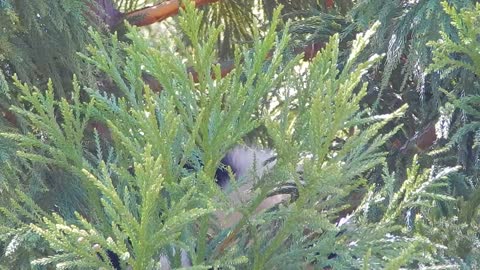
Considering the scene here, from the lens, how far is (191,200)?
0.82 metres

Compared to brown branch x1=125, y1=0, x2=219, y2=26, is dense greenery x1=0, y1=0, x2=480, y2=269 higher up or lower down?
lower down

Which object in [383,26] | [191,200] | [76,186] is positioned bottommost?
[76,186]

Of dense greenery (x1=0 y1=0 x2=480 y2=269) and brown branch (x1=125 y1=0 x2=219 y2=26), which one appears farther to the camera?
brown branch (x1=125 y1=0 x2=219 y2=26)

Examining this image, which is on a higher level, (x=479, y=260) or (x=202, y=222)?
(x=202, y=222)

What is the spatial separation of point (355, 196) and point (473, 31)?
563 mm

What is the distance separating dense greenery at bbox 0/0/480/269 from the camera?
32.0 inches

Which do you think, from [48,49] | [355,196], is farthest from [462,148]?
[48,49]

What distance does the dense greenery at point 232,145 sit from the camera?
0.81 metres

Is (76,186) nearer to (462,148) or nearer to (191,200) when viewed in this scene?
(191,200)

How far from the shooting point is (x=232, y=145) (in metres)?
0.92

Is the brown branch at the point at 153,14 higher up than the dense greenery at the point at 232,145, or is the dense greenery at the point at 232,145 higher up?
the brown branch at the point at 153,14

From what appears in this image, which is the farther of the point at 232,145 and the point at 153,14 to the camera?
the point at 153,14

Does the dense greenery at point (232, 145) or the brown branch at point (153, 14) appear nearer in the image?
the dense greenery at point (232, 145)

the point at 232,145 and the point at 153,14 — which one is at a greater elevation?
the point at 153,14
